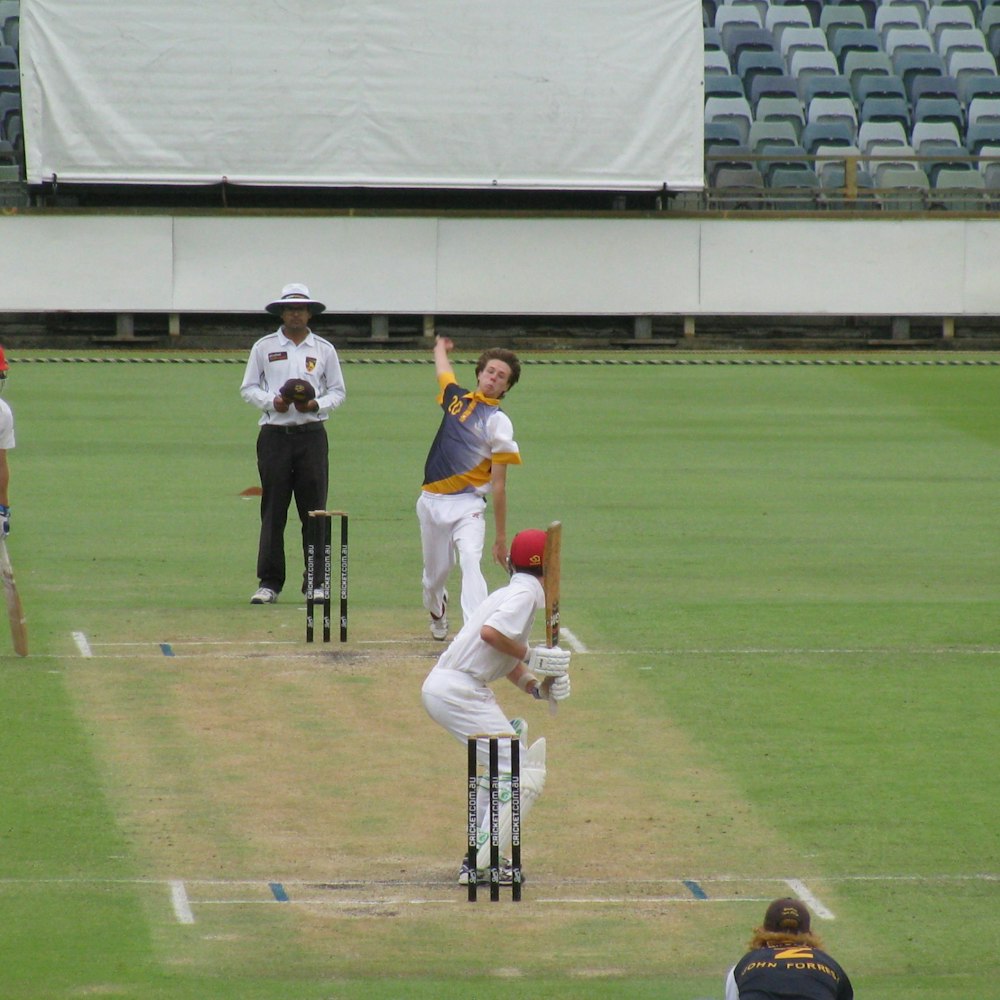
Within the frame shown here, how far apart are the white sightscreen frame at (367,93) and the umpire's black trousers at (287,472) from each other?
1482 centimetres

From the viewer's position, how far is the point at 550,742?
409 inches

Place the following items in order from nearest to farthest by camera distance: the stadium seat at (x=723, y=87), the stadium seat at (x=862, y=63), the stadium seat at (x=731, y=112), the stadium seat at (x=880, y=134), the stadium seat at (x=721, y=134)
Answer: the stadium seat at (x=721, y=134) → the stadium seat at (x=880, y=134) → the stadium seat at (x=731, y=112) → the stadium seat at (x=723, y=87) → the stadium seat at (x=862, y=63)

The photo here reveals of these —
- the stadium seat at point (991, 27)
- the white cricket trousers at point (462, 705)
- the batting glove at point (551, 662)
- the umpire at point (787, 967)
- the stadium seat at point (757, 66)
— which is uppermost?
the stadium seat at point (991, 27)

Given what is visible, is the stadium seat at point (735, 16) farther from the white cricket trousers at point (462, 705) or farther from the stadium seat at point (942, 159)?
the white cricket trousers at point (462, 705)

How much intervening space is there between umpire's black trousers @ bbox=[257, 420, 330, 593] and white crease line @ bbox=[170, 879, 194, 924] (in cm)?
535

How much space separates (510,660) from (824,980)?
2504 millimetres

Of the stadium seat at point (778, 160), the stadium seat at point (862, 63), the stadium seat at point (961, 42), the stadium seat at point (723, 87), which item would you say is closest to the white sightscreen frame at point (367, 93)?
the stadium seat at point (778, 160)

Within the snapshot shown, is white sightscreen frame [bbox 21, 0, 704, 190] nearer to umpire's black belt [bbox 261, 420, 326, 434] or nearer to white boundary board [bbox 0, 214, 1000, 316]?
white boundary board [bbox 0, 214, 1000, 316]

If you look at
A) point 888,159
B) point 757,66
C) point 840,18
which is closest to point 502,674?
point 888,159

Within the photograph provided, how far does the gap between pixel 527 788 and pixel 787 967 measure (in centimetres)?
222

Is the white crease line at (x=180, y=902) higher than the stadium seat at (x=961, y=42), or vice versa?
the stadium seat at (x=961, y=42)

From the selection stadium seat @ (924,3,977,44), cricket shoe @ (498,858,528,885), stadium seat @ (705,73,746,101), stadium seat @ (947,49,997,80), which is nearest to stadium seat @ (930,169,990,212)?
stadium seat @ (947,49,997,80)

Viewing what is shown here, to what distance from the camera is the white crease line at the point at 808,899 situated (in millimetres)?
7869

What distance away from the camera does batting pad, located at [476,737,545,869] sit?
26.6 ft
